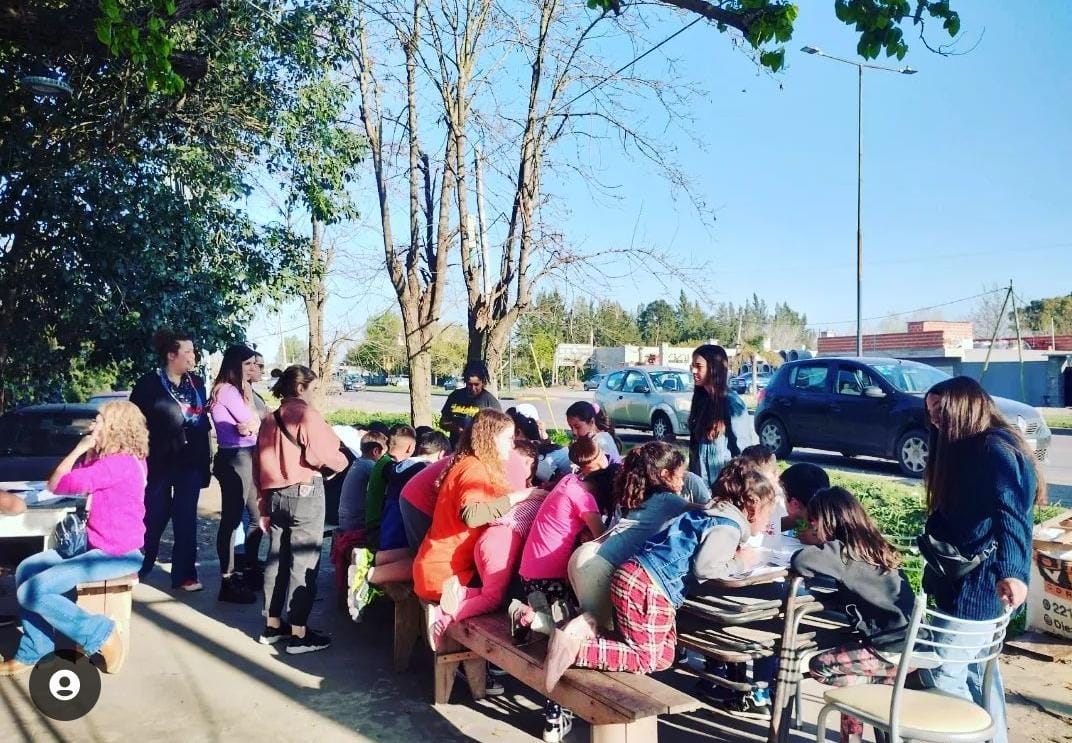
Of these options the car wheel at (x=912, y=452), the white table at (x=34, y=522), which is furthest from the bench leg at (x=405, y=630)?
the car wheel at (x=912, y=452)

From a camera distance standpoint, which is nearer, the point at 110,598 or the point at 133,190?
the point at 110,598

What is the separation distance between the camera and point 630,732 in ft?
10.0

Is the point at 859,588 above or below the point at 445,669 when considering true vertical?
above

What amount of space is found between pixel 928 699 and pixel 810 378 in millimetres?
10993

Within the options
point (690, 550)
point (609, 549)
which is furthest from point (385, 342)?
point (690, 550)

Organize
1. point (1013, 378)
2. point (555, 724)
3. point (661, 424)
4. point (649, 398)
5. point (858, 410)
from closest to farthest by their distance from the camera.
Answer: point (555, 724)
point (858, 410)
point (661, 424)
point (649, 398)
point (1013, 378)

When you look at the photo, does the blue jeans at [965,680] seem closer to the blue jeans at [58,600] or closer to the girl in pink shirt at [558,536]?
the girl in pink shirt at [558,536]

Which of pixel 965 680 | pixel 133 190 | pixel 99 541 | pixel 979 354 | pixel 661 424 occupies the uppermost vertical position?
pixel 133 190

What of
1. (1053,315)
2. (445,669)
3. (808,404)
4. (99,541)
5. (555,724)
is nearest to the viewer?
(555,724)

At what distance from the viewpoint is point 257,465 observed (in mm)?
5164

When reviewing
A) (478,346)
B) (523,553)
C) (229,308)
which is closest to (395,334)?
(478,346)

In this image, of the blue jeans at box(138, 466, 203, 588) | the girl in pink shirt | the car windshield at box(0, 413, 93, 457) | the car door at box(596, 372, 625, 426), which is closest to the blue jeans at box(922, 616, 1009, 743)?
the girl in pink shirt

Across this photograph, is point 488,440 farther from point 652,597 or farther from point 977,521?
point 977,521

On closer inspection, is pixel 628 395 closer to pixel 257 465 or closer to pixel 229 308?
pixel 229 308
